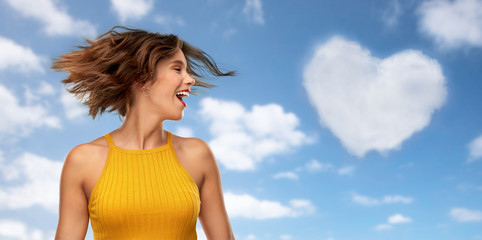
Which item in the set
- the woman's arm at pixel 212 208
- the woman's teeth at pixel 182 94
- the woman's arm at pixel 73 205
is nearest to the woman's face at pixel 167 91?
the woman's teeth at pixel 182 94

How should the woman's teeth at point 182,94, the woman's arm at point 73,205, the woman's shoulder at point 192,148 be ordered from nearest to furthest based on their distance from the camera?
the woman's arm at point 73,205, the woman's teeth at point 182,94, the woman's shoulder at point 192,148

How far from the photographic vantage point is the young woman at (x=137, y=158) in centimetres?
364

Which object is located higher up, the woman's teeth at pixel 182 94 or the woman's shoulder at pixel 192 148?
the woman's teeth at pixel 182 94

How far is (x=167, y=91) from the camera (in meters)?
3.83

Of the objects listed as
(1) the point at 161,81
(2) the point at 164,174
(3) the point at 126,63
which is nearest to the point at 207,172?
(2) the point at 164,174

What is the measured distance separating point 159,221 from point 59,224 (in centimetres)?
78

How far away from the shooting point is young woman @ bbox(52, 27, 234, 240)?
12.0 ft

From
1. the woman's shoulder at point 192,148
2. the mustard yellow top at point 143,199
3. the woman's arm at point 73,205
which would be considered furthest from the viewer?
the woman's shoulder at point 192,148

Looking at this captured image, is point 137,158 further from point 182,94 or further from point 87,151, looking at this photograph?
point 182,94

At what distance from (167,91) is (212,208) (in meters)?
0.98

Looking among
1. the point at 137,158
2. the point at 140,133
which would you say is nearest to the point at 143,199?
the point at 137,158

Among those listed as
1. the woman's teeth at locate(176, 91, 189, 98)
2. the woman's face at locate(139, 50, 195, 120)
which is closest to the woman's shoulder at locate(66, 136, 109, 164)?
the woman's face at locate(139, 50, 195, 120)

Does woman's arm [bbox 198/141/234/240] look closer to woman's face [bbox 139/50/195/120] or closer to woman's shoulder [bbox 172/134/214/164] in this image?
woman's shoulder [bbox 172/134/214/164]

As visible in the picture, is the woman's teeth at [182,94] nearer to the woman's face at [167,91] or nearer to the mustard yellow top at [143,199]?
the woman's face at [167,91]
